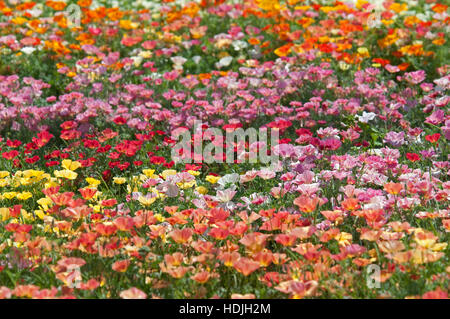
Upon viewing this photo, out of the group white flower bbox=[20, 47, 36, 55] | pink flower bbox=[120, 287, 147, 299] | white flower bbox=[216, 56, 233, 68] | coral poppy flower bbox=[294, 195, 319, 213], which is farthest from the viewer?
white flower bbox=[20, 47, 36, 55]

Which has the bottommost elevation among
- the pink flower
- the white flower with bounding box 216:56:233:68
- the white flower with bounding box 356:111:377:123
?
the pink flower

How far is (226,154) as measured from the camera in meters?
3.97

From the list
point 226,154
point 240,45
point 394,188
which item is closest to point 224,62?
point 240,45

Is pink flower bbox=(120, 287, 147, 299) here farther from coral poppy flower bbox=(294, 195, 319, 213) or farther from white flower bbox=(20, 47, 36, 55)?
white flower bbox=(20, 47, 36, 55)

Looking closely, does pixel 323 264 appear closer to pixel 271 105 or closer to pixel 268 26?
pixel 271 105

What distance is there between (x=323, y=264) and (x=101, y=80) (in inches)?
124

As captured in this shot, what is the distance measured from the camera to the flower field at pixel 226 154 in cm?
251

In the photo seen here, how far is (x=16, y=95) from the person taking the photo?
4.78 metres

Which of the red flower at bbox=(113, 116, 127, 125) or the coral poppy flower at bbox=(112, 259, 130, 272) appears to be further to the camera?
the red flower at bbox=(113, 116, 127, 125)

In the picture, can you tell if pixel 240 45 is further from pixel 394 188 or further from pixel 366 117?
pixel 394 188

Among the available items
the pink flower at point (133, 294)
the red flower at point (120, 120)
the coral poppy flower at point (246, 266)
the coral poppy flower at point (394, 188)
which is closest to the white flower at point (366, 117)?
the coral poppy flower at point (394, 188)

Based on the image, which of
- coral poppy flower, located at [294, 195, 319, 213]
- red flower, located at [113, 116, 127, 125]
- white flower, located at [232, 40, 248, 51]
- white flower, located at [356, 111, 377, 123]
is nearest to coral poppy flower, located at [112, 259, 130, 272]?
coral poppy flower, located at [294, 195, 319, 213]

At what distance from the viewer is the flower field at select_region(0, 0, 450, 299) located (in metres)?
2.51

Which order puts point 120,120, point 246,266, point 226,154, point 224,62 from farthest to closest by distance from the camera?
point 224,62 < point 120,120 < point 226,154 < point 246,266
